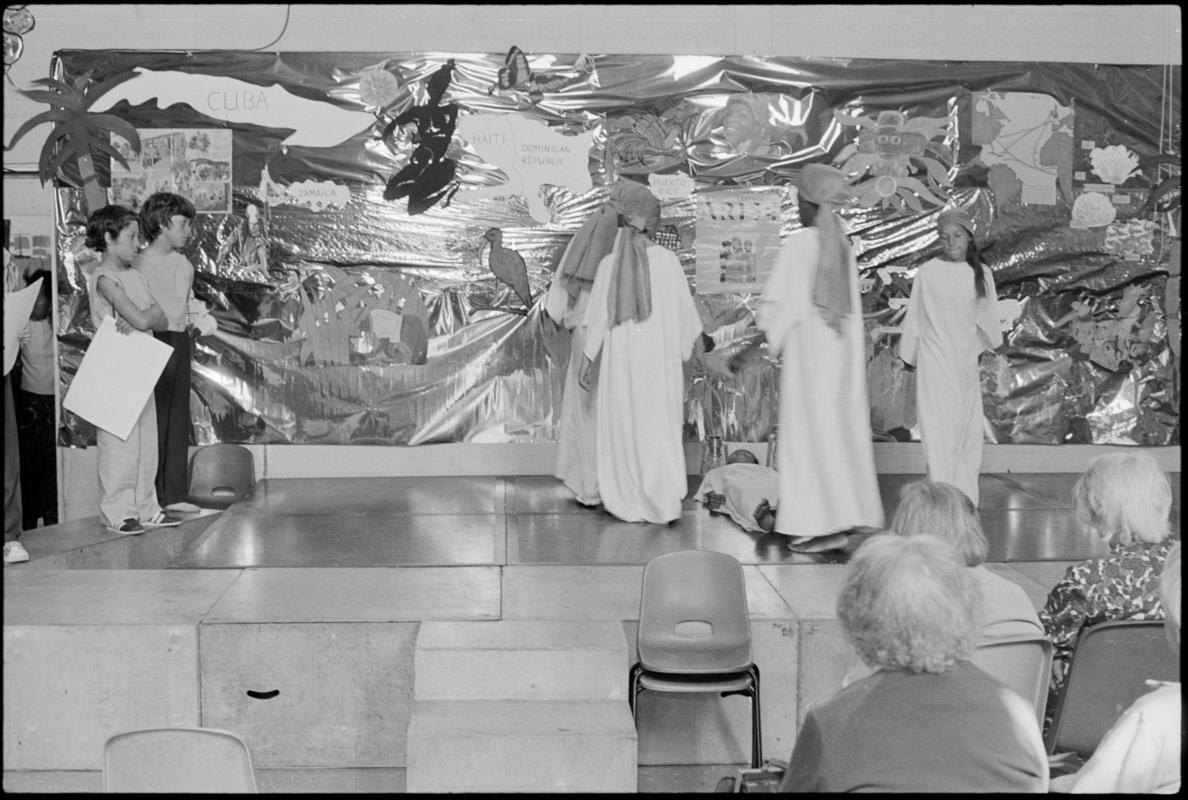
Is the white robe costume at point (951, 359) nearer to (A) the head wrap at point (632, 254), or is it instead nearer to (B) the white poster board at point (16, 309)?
(A) the head wrap at point (632, 254)

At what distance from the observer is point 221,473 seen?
7.77 metres

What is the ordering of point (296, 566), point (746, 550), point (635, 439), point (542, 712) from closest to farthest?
point (542, 712) → point (296, 566) → point (746, 550) → point (635, 439)

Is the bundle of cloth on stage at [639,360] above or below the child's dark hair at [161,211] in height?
below

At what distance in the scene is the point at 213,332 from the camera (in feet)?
27.0

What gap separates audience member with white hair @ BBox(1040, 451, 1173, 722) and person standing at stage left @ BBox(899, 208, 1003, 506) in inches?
135

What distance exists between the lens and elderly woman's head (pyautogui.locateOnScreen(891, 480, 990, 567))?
3.27 metres

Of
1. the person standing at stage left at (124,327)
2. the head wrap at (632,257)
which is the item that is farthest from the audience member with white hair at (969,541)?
the person standing at stage left at (124,327)

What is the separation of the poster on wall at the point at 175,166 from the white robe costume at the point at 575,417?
2337 millimetres

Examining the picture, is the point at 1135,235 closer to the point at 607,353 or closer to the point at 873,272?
the point at 873,272

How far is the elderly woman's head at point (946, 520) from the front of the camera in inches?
129

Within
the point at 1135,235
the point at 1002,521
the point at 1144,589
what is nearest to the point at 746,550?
the point at 1002,521

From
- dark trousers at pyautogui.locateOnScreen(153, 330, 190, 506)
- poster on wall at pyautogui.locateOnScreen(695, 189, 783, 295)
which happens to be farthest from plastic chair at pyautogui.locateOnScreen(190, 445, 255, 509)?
poster on wall at pyautogui.locateOnScreen(695, 189, 783, 295)

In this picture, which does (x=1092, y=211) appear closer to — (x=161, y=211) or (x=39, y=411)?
(x=161, y=211)

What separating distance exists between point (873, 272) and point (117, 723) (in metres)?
5.60
